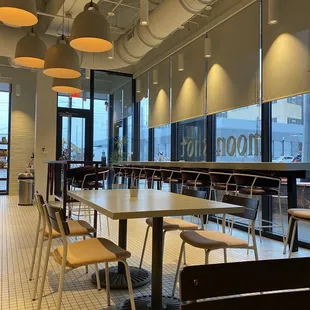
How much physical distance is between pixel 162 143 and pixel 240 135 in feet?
10.3

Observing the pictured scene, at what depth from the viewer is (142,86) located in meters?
9.55

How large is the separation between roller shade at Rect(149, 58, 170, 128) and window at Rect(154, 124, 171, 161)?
0.19 m

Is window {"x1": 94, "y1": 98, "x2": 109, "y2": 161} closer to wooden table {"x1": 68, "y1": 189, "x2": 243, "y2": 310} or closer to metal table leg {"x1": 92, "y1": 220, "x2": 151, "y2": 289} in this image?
metal table leg {"x1": 92, "y1": 220, "x2": 151, "y2": 289}

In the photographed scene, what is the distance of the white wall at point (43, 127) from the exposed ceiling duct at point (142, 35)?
1193mm

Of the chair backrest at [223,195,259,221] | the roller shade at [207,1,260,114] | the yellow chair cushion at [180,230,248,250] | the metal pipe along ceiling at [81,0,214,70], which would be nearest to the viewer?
the yellow chair cushion at [180,230,248,250]

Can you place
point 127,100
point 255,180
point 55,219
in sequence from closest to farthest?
point 55,219
point 255,180
point 127,100

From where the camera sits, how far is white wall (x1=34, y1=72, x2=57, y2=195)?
8.06m

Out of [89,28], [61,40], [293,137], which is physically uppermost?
[61,40]

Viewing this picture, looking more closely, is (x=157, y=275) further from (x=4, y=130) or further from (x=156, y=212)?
(x=4, y=130)

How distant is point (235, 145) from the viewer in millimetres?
5793

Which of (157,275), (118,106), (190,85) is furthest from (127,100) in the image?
(157,275)

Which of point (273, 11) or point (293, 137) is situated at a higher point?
point (273, 11)

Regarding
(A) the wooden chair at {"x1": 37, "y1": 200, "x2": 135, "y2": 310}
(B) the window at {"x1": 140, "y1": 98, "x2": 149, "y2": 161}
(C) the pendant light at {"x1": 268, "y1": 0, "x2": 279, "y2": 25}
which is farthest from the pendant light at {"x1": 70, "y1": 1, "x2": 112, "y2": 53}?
(B) the window at {"x1": 140, "y1": 98, "x2": 149, "y2": 161}

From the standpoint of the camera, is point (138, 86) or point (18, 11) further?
point (138, 86)
